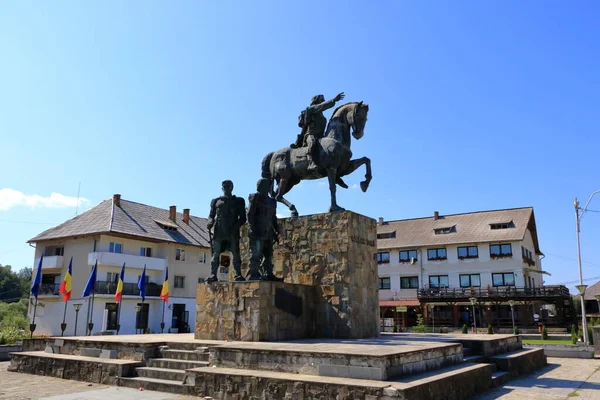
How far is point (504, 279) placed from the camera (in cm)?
4359

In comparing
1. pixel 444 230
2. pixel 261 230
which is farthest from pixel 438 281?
pixel 261 230

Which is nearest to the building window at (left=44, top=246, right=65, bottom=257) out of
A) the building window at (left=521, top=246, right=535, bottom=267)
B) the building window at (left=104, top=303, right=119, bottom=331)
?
the building window at (left=104, top=303, right=119, bottom=331)

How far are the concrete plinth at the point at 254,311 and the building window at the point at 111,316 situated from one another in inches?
1087

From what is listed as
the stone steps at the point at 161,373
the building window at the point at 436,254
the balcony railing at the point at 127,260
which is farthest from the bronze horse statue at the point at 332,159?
Result: the building window at the point at 436,254

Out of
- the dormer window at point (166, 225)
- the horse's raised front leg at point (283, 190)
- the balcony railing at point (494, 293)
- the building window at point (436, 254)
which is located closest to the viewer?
the horse's raised front leg at point (283, 190)

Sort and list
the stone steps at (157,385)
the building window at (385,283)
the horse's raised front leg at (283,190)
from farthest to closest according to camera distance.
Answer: the building window at (385,283) → the horse's raised front leg at (283,190) → the stone steps at (157,385)

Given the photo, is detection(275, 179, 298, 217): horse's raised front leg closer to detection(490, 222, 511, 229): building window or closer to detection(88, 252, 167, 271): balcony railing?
detection(88, 252, 167, 271): balcony railing

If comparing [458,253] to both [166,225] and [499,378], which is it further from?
[499,378]

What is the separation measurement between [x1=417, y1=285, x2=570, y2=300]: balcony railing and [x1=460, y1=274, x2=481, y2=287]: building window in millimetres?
1450

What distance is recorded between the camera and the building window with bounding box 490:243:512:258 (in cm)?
4359

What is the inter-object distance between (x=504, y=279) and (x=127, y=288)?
108 ft

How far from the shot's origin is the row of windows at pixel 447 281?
43.5 meters

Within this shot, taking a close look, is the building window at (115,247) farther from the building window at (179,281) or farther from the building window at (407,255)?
the building window at (407,255)


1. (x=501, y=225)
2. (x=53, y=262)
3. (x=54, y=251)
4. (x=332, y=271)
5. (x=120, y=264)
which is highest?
(x=501, y=225)
